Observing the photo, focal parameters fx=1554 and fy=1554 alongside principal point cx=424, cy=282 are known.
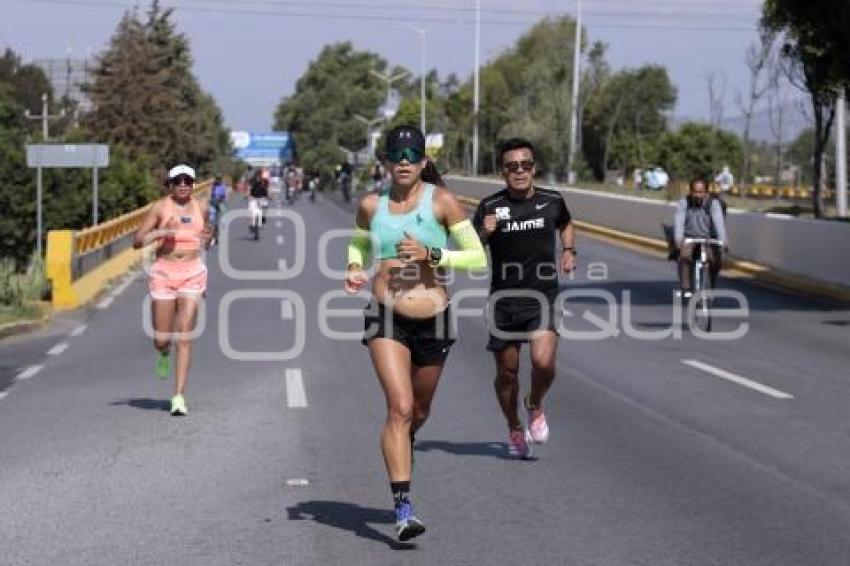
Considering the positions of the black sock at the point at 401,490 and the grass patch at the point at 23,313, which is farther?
the grass patch at the point at 23,313

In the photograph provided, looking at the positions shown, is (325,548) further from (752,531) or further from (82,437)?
(82,437)

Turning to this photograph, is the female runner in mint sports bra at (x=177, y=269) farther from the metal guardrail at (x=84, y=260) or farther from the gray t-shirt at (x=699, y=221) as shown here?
the metal guardrail at (x=84, y=260)

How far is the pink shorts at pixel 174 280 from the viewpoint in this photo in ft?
38.9

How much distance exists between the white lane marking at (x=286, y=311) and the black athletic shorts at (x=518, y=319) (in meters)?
11.9

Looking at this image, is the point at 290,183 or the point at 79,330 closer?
the point at 79,330

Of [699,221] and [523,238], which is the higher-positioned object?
[523,238]

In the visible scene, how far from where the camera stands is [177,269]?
11.9 meters

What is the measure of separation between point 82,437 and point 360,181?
79285 millimetres

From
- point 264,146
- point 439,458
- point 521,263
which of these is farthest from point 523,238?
point 264,146

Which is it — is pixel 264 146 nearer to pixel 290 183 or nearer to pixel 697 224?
pixel 290 183

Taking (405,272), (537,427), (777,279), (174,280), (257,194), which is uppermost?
(405,272)

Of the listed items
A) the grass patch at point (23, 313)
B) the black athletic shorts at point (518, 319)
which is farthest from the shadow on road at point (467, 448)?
the grass patch at point (23, 313)

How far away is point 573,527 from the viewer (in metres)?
7.70

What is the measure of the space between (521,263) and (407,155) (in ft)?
8.01
